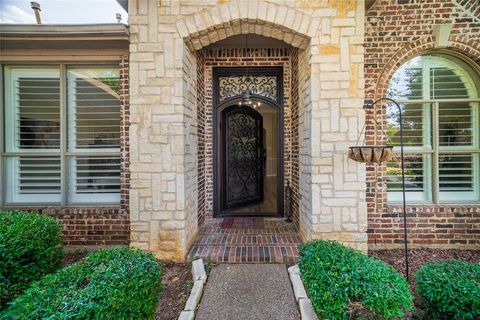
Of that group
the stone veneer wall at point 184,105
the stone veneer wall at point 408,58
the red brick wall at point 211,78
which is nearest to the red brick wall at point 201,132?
the red brick wall at point 211,78

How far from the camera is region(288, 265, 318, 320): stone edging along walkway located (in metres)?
2.31

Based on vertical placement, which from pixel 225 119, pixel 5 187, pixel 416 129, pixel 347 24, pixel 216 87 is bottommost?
pixel 5 187

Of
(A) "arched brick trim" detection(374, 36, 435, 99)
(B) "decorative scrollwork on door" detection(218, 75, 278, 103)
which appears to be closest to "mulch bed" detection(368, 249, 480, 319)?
(A) "arched brick trim" detection(374, 36, 435, 99)

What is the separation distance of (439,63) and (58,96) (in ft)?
20.3

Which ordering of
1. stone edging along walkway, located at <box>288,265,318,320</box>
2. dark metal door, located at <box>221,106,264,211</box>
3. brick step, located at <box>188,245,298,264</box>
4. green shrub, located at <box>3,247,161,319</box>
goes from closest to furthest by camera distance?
green shrub, located at <box>3,247,161,319</box> < stone edging along walkway, located at <box>288,265,318,320</box> < brick step, located at <box>188,245,298,264</box> < dark metal door, located at <box>221,106,264,211</box>

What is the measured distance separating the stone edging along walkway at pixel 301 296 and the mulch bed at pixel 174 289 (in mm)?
1207

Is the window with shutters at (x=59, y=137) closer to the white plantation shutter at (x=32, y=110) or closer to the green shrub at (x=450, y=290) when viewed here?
the white plantation shutter at (x=32, y=110)

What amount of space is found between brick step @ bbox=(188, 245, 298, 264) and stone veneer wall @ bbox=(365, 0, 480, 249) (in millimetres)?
1470

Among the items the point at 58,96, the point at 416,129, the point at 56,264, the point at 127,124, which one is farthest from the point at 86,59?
the point at 416,129

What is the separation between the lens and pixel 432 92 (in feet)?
12.8

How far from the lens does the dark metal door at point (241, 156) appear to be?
17.5 ft

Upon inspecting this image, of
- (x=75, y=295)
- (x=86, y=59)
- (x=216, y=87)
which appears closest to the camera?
(x=75, y=295)

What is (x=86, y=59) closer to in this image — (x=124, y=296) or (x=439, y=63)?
(x=124, y=296)

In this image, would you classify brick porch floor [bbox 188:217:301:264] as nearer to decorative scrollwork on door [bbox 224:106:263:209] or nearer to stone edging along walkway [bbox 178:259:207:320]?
stone edging along walkway [bbox 178:259:207:320]
